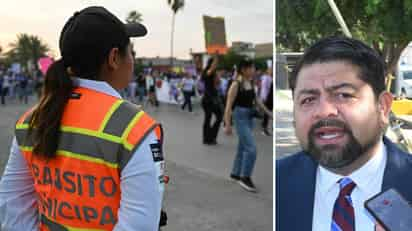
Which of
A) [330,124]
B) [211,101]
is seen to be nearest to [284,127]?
[330,124]

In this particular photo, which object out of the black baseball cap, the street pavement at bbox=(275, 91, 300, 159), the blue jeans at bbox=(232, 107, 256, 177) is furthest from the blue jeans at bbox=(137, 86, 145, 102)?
the black baseball cap

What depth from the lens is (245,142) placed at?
18.7 ft

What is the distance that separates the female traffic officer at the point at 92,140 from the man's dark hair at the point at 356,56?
566mm

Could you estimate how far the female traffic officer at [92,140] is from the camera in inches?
50.7

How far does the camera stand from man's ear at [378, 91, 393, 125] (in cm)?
152

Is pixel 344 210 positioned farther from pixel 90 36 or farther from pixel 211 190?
pixel 211 190

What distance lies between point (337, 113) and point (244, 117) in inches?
169

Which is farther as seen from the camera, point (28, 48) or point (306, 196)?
point (28, 48)

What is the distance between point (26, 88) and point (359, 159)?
20743 mm

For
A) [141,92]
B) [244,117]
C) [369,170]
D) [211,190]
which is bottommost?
[141,92]

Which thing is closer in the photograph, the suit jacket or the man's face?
the man's face

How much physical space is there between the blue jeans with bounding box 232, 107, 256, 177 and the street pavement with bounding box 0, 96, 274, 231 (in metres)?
0.23

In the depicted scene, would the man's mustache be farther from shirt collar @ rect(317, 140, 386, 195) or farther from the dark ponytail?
the dark ponytail

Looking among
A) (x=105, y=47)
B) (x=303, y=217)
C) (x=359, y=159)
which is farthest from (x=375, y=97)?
(x=105, y=47)
